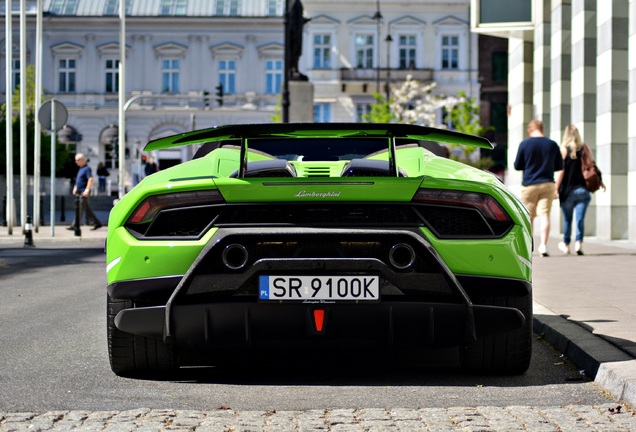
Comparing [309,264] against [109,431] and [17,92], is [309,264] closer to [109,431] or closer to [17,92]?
[109,431]

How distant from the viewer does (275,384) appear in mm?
5969

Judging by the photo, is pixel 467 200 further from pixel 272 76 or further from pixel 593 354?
pixel 272 76

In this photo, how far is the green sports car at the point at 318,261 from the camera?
5.56 m

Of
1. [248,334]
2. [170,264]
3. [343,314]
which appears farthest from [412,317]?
[170,264]

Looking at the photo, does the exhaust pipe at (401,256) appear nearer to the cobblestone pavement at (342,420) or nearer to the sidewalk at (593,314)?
the cobblestone pavement at (342,420)

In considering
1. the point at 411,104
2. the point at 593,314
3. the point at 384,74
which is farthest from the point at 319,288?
the point at 384,74

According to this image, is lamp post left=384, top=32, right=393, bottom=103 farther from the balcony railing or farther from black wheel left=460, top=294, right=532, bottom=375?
black wheel left=460, top=294, right=532, bottom=375

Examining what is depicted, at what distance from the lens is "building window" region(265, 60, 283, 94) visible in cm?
7012

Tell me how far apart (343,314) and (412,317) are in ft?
1.03

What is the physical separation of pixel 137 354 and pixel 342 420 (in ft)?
4.97

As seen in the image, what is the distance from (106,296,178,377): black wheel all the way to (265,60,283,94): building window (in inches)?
2528

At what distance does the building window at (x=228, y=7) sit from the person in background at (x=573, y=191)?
182 feet

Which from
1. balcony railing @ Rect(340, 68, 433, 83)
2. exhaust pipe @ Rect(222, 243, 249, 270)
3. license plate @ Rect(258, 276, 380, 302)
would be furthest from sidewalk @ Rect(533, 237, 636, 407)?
balcony railing @ Rect(340, 68, 433, 83)

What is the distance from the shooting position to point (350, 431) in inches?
186
